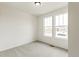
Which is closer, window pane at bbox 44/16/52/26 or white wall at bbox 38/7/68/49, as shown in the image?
white wall at bbox 38/7/68/49

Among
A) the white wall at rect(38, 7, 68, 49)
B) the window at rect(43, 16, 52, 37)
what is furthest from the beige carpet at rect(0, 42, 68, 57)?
the window at rect(43, 16, 52, 37)

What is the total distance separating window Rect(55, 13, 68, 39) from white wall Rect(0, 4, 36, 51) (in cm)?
186

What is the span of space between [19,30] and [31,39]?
4.13ft

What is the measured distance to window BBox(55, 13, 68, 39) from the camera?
3893 mm

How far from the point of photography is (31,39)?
18.0 feet

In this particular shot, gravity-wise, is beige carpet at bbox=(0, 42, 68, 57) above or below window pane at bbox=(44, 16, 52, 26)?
below

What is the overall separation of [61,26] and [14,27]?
2.48m

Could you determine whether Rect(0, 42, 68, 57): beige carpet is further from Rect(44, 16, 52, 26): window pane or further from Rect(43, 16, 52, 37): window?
Rect(44, 16, 52, 26): window pane

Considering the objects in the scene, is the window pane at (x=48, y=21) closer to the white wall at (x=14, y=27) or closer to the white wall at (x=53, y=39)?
the white wall at (x=53, y=39)

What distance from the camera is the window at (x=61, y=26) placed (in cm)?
A: 389
